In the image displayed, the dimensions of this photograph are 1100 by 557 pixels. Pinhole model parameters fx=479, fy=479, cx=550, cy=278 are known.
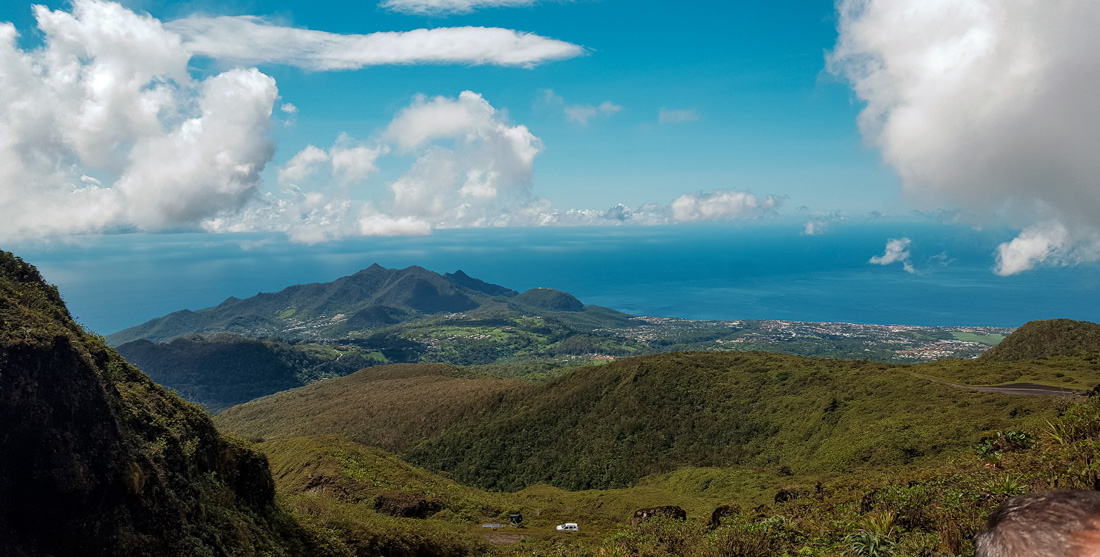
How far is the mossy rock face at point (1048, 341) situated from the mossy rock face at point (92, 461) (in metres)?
94.7

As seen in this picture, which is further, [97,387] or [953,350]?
[953,350]

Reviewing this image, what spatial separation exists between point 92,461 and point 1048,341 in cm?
10906

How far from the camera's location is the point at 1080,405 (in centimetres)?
1543

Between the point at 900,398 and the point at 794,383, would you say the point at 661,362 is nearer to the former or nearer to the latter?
the point at 794,383

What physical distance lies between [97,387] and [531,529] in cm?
2832

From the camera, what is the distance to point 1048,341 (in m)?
74.6

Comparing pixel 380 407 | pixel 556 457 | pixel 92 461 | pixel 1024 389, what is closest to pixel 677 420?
pixel 556 457

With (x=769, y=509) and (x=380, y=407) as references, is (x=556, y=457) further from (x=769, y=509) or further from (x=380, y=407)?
(x=769, y=509)

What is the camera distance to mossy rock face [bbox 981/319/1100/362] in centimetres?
7125

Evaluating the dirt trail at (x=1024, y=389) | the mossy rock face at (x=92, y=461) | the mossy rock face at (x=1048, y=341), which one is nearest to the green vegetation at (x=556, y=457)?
the mossy rock face at (x=92, y=461)

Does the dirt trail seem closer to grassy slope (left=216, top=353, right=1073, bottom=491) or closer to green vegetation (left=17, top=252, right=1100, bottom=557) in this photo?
green vegetation (left=17, top=252, right=1100, bottom=557)

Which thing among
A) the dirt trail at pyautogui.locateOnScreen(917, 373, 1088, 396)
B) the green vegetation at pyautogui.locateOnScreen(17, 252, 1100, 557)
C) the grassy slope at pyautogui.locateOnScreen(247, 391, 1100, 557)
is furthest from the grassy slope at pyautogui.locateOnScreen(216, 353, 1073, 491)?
the grassy slope at pyautogui.locateOnScreen(247, 391, 1100, 557)

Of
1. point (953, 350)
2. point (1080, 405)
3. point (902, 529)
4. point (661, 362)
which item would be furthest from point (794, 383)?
point (953, 350)

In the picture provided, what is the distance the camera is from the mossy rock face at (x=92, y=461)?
1121 centimetres
